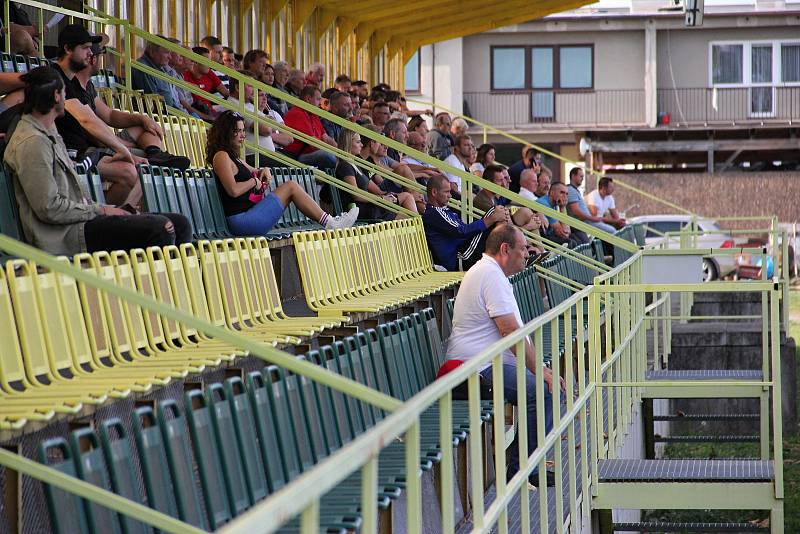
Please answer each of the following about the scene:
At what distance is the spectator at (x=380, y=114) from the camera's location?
15359mm

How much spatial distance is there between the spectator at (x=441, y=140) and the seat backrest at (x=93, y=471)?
12.8 meters

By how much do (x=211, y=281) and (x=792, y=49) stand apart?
3341 centimetres

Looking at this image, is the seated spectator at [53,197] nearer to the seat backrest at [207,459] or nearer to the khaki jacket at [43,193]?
the khaki jacket at [43,193]

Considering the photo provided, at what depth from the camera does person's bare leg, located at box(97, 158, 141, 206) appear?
8344mm

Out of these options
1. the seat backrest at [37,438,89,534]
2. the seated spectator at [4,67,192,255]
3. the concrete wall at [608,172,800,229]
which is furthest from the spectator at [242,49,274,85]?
the concrete wall at [608,172,800,229]

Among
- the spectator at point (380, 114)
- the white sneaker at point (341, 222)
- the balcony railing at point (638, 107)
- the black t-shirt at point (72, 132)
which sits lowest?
the white sneaker at point (341, 222)

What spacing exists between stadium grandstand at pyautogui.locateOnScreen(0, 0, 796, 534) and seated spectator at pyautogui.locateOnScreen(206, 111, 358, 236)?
0.8 inches

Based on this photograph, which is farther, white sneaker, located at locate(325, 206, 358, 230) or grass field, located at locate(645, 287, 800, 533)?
grass field, located at locate(645, 287, 800, 533)

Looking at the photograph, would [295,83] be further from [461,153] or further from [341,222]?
[341,222]

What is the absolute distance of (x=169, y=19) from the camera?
1622cm

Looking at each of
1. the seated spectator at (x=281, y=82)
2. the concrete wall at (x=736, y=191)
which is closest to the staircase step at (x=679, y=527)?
the seated spectator at (x=281, y=82)

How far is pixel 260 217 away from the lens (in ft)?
30.9

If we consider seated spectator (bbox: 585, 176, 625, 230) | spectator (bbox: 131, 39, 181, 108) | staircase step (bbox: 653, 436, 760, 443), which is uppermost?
spectator (bbox: 131, 39, 181, 108)

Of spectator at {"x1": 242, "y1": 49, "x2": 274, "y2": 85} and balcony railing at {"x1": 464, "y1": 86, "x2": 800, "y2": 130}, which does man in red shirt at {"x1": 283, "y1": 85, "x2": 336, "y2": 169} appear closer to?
spectator at {"x1": 242, "y1": 49, "x2": 274, "y2": 85}
